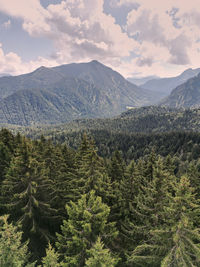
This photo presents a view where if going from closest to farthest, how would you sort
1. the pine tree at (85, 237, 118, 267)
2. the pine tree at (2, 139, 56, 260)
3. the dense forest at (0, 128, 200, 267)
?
1. the pine tree at (85, 237, 118, 267)
2. the dense forest at (0, 128, 200, 267)
3. the pine tree at (2, 139, 56, 260)

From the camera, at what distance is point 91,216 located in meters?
14.1

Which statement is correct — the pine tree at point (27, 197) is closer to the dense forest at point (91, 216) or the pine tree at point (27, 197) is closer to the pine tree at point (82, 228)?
the dense forest at point (91, 216)

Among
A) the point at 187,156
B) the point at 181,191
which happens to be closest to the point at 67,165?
the point at 181,191

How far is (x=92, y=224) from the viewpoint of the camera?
14992 millimetres

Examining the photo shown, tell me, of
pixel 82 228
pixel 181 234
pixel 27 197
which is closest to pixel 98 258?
pixel 82 228

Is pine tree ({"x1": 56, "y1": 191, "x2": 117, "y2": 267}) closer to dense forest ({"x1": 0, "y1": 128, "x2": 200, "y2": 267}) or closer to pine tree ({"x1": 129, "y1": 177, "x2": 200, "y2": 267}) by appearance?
dense forest ({"x1": 0, "y1": 128, "x2": 200, "y2": 267})

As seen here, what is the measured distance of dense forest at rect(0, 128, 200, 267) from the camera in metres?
11.9

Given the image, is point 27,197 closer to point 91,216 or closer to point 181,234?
point 91,216

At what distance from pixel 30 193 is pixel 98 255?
1106 centimetres

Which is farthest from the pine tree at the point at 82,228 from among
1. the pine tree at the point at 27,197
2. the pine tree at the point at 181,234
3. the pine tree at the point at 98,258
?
the pine tree at the point at 27,197

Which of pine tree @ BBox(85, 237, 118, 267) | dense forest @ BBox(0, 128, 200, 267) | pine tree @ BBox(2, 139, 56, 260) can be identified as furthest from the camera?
pine tree @ BBox(2, 139, 56, 260)

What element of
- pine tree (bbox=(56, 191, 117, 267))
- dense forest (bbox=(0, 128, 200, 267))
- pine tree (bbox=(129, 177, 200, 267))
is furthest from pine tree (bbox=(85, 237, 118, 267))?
pine tree (bbox=(129, 177, 200, 267))

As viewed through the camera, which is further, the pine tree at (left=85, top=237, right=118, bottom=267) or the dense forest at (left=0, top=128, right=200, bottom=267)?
the dense forest at (left=0, top=128, right=200, bottom=267)

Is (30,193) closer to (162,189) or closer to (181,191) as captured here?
(162,189)
